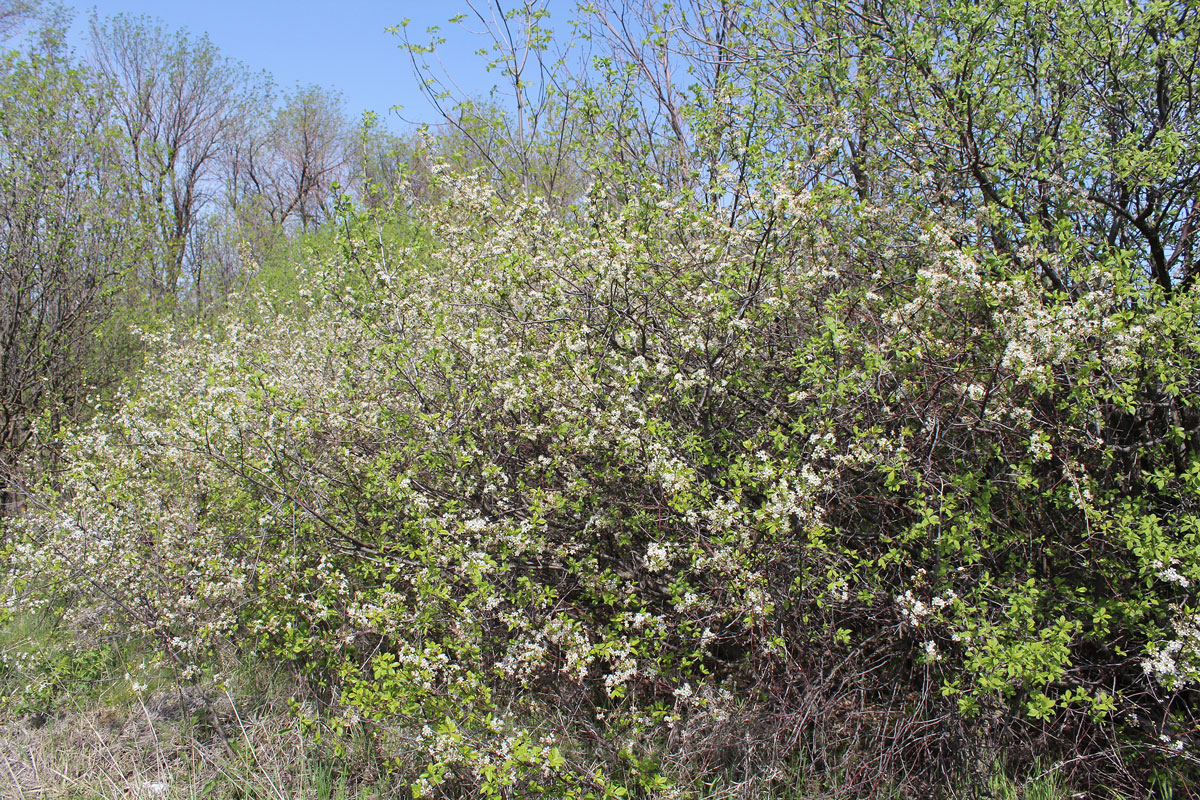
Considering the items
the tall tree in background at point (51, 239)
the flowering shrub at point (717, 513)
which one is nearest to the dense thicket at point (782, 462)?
the flowering shrub at point (717, 513)

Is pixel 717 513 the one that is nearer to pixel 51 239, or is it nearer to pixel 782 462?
pixel 782 462

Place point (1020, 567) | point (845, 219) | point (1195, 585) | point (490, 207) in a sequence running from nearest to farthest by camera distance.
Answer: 1. point (1195, 585)
2. point (1020, 567)
3. point (845, 219)
4. point (490, 207)

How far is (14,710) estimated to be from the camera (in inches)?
175

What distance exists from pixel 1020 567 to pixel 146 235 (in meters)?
9.22

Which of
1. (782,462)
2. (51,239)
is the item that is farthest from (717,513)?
(51,239)

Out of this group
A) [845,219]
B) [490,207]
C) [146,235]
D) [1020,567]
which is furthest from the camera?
[146,235]

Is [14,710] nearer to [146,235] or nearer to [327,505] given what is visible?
[327,505]

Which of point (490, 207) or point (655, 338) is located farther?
point (490, 207)

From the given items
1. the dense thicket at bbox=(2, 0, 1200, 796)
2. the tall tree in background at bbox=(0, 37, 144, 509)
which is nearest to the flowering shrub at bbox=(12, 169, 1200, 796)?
the dense thicket at bbox=(2, 0, 1200, 796)

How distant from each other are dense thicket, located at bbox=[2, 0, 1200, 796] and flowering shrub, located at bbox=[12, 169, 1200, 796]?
3cm

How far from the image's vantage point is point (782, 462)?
3096mm

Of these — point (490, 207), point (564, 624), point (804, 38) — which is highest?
point (804, 38)

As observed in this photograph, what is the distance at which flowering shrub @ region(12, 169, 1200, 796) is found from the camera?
9.67 feet

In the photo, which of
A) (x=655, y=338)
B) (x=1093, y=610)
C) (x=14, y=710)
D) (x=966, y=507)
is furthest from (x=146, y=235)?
(x=1093, y=610)
